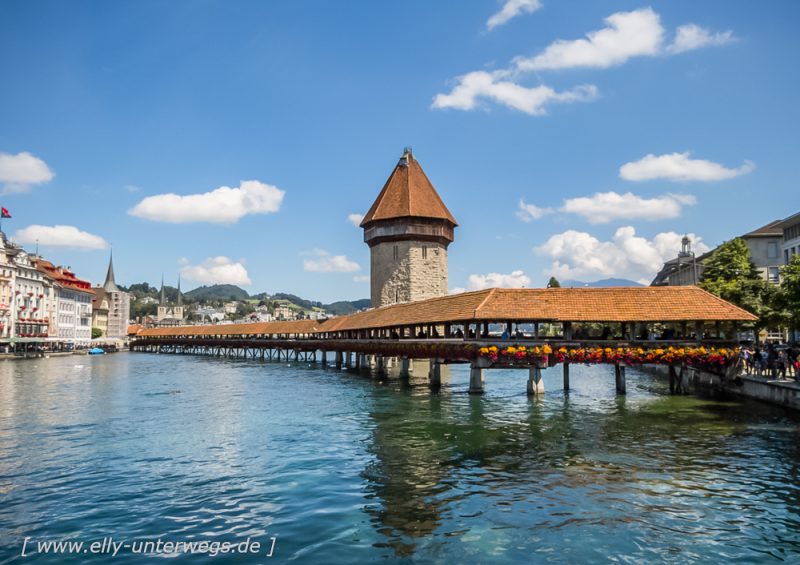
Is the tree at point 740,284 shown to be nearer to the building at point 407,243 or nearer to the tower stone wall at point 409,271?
the tower stone wall at point 409,271

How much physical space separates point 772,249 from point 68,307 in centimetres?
10542

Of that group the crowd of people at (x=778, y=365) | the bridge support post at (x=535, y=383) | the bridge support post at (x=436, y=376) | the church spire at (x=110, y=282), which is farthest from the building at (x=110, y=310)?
the crowd of people at (x=778, y=365)

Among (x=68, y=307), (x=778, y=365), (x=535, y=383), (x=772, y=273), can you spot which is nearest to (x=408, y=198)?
(x=772, y=273)

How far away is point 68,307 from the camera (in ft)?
355

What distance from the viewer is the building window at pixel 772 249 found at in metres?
58.9

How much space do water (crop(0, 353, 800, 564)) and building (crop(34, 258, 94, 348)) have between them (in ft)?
281

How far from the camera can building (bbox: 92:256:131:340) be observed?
5394 inches

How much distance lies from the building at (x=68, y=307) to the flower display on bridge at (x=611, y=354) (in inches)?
3402

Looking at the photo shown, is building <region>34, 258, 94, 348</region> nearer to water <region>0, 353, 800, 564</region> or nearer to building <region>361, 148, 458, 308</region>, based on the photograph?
building <region>361, 148, 458, 308</region>

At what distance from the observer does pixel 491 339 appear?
85.3ft

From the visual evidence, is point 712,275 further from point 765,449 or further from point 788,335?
point 765,449

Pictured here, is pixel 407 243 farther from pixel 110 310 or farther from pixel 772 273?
pixel 110 310

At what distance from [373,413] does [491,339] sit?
624 cm

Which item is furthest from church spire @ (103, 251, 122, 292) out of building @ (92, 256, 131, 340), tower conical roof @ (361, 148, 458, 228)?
tower conical roof @ (361, 148, 458, 228)
